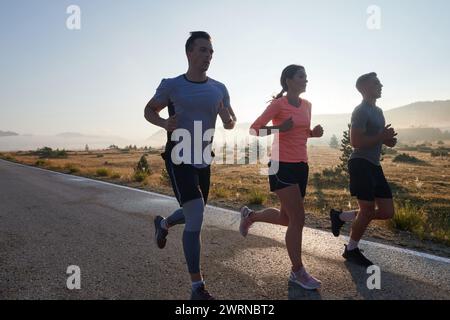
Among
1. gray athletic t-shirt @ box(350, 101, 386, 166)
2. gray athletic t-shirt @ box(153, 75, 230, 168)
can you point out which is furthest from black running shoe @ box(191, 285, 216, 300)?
gray athletic t-shirt @ box(350, 101, 386, 166)

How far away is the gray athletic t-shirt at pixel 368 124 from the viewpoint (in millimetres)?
4414

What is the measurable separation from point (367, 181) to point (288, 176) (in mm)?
1108

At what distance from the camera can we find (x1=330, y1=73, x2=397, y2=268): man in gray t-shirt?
14.5 feet

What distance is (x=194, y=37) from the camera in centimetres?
362

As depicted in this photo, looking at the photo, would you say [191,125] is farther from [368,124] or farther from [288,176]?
[368,124]

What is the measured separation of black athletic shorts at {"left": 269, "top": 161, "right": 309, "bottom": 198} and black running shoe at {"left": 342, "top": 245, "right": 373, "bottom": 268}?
47.2 inches

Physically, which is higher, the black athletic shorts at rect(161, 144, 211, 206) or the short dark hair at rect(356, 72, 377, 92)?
the short dark hair at rect(356, 72, 377, 92)

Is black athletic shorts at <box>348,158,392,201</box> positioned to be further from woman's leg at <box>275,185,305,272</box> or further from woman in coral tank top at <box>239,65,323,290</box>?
woman's leg at <box>275,185,305,272</box>

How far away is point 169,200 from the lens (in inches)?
395

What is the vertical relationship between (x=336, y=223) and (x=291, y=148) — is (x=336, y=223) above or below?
below

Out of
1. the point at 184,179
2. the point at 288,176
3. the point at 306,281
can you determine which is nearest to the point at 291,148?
the point at 288,176
